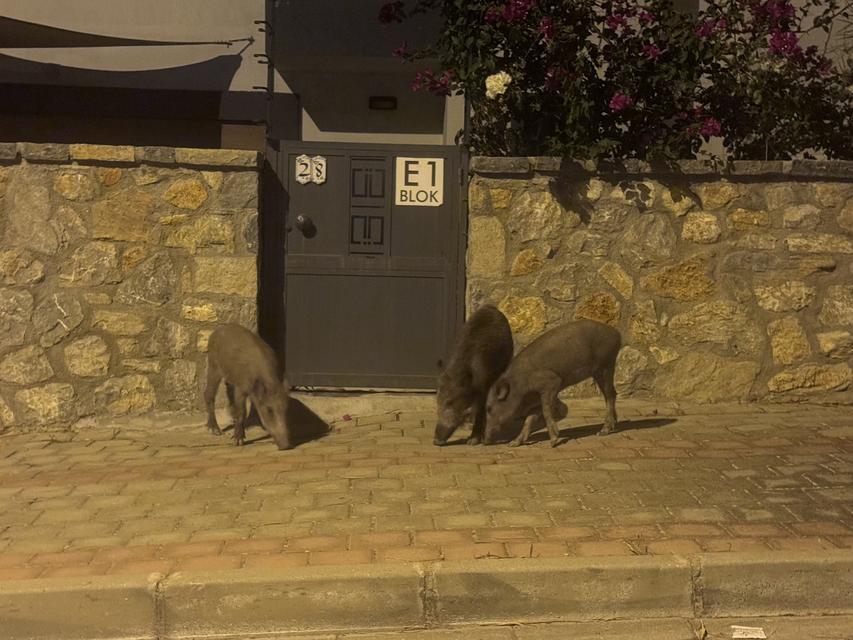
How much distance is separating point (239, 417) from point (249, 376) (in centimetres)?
36

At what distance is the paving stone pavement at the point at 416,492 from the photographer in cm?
410

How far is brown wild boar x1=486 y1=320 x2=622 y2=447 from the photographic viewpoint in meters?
5.77

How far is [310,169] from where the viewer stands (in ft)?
21.8

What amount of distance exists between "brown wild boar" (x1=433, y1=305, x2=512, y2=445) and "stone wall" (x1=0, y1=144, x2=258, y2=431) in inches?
63.0

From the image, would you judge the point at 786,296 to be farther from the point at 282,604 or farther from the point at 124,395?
the point at 124,395

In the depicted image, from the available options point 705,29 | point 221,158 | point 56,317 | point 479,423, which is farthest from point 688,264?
point 56,317

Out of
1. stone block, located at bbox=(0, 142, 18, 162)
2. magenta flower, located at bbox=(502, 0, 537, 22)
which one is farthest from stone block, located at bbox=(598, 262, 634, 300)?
stone block, located at bbox=(0, 142, 18, 162)

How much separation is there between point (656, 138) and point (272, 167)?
9.69 feet

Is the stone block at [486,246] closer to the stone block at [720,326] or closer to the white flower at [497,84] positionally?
the white flower at [497,84]

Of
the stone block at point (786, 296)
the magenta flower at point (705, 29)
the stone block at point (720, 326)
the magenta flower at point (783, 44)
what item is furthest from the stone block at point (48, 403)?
the magenta flower at point (783, 44)

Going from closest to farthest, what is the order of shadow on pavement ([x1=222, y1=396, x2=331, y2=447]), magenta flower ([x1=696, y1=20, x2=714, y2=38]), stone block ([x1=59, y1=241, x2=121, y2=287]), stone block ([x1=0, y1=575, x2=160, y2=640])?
stone block ([x1=0, y1=575, x2=160, y2=640])
stone block ([x1=59, y1=241, x2=121, y2=287])
shadow on pavement ([x1=222, y1=396, x2=331, y2=447])
magenta flower ([x1=696, y1=20, x2=714, y2=38])

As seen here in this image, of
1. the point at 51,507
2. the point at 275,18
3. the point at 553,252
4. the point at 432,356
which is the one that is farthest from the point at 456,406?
the point at 275,18

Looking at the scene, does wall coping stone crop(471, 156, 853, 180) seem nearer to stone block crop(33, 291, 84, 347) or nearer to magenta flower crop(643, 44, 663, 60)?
magenta flower crop(643, 44, 663, 60)

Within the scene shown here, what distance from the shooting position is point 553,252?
6.57 meters
